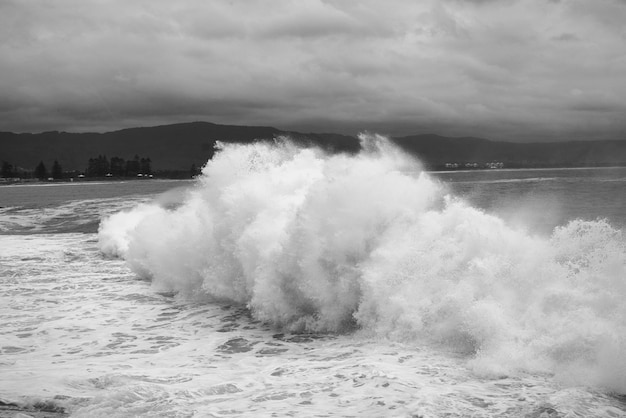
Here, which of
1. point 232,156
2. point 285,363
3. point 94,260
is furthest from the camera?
point 94,260

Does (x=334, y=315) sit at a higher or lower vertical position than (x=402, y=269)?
lower

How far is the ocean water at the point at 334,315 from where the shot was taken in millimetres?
7867

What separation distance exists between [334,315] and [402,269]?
58.6 inches

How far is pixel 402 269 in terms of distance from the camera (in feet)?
36.7

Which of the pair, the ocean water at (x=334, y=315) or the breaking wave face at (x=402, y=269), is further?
the breaking wave face at (x=402, y=269)

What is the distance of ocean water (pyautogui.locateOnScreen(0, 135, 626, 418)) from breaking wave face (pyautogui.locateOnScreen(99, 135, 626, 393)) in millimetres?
31

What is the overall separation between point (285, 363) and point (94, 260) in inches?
542

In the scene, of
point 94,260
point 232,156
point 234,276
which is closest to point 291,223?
point 234,276

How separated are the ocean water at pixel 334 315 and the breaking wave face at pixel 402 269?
3cm

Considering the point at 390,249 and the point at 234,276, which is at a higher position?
the point at 390,249

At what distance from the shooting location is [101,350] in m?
10.4

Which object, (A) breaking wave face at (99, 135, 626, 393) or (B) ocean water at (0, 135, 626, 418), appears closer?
(B) ocean water at (0, 135, 626, 418)

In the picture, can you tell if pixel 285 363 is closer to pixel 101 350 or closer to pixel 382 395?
pixel 382 395

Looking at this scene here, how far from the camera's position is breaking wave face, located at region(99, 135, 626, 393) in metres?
8.83
